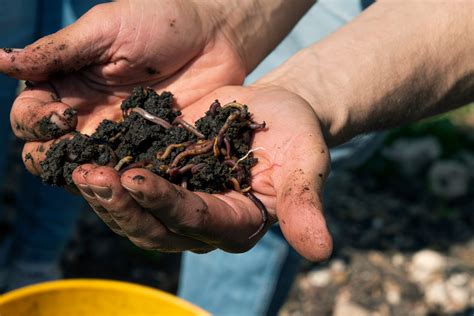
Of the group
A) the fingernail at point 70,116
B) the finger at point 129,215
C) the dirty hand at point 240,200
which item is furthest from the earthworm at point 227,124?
the fingernail at point 70,116

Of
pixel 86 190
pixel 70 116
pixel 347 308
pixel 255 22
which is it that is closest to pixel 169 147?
pixel 70 116

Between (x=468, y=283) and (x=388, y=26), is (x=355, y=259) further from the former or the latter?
(x=388, y=26)

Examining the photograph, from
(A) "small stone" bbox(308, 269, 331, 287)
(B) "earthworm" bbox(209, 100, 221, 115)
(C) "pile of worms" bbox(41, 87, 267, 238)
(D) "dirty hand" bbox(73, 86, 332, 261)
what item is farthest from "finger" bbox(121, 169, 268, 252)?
(A) "small stone" bbox(308, 269, 331, 287)

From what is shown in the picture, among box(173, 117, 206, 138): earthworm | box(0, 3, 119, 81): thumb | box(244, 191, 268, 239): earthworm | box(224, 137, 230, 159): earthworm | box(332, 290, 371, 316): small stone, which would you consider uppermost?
box(0, 3, 119, 81): thumb

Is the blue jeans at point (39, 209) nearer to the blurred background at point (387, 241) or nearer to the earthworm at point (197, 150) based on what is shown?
the blurred background at point (387, 241)

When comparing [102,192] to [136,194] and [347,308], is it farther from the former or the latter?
[347,308]

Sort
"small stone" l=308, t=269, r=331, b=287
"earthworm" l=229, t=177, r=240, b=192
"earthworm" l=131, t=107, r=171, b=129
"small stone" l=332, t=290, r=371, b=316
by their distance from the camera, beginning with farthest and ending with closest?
"small stone" l=308, t=269, r=331, b=287, "small stone" l=332, t=290, r=371, b=316, "earthworm" l=131, t=107, r=171, b=129, "earthworm" l=229, t=177, r=240, b=192

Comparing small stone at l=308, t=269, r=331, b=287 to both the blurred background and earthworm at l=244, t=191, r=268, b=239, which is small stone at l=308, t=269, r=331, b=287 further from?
earthworm at l=244, t=191, r=268, b=239
